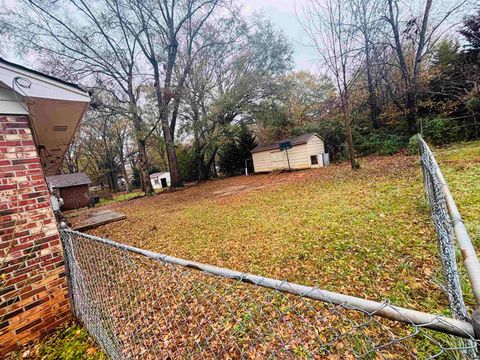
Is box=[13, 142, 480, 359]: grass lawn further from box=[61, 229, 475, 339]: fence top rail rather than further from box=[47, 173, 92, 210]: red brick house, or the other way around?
box=[47, 173, 92, 210]: red brick house

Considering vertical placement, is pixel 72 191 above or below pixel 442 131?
above

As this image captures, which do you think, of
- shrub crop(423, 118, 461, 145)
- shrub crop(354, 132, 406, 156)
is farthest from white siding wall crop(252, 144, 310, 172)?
shrub crop(423, 118, 461, 145)

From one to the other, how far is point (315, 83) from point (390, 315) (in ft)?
78.3

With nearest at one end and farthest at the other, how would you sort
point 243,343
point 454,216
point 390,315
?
point 390,315 < point 454,216 < point 243,343

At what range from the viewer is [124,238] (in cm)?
580

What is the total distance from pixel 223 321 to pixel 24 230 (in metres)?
2.46

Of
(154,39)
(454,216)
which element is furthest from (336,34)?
(154,39)

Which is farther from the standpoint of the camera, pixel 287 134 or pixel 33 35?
pixel 287 134

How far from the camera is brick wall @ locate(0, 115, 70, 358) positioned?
2.35 metres

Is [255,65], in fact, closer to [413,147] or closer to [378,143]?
[378,143]

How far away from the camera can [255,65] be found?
48.8ft

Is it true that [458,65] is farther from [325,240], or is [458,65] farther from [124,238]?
[124,238]

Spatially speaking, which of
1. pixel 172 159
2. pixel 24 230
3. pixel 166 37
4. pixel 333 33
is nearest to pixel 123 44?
pixel 166 37

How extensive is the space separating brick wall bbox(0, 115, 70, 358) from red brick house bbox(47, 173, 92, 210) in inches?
829
